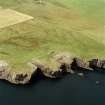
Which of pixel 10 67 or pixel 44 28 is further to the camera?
pixel 44 28

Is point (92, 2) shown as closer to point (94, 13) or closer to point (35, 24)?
point (94, 13)

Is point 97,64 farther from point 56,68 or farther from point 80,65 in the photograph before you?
point 56,68

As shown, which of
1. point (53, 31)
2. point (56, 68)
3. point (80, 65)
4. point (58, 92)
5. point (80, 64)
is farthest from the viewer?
point (53, 31)

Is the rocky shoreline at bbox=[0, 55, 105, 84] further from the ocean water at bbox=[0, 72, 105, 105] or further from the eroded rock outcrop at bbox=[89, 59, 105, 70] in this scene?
the ocean water at bbox=[0, 72, 105, 105]

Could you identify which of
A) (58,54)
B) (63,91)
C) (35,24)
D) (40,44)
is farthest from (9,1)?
(63,91)

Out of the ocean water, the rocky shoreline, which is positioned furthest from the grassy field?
the ocean water

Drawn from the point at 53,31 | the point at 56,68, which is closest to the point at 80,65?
the point at 56,68
